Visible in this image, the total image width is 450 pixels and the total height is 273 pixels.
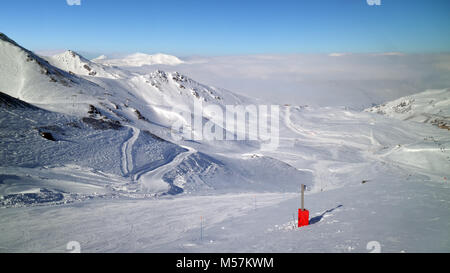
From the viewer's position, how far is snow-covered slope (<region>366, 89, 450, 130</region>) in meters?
101

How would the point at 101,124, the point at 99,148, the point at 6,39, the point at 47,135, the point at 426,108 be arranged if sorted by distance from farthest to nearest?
the point at 426,108 → the point at 6,39 → the point at 101,124 → the point at 99,148 → the point at 47,135

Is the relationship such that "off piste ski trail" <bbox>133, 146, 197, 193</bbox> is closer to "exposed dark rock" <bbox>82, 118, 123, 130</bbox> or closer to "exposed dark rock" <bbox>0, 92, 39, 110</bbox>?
"exposed dark rock" <bbox>82, 118, 123, 130</bbox>

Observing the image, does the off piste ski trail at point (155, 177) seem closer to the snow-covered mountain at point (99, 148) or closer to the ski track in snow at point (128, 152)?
the snow-covered mountain at point (99, 148)

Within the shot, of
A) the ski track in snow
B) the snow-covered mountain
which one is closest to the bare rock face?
the snow-covered mountain

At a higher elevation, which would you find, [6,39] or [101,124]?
[6,39]

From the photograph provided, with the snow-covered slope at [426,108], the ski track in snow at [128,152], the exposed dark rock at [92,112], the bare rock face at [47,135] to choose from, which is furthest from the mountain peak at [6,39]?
the snow-covered slope at [426,108]

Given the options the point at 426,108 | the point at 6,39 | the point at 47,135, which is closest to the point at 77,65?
the point at 6,39

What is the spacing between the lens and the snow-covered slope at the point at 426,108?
332ft

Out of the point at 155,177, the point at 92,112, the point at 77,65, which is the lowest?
the point at 155,177

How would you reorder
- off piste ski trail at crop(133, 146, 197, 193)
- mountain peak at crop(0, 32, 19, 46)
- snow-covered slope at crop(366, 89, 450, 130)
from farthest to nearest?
snow-covered slope at crop(366, 89, 450, 130), mountain peak at crop(0, 32, 19, 46), off piste ski trail at crop(133, 146, 197, 193)

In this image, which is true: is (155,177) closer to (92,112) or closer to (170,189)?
(170,189)

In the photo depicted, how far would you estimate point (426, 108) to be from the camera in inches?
4739

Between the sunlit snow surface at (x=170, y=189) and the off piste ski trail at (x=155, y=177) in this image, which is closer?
the sunlit snow surface at (x=170, y=189)

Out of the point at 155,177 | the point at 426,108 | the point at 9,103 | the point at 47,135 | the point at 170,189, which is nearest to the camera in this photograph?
the point at 170,189
